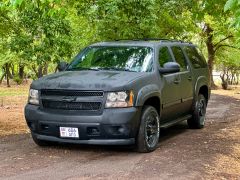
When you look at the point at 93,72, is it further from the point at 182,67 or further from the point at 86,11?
the point at 86,11

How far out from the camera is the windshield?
827cm

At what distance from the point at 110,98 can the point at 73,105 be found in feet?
2.05

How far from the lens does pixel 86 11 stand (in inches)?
487

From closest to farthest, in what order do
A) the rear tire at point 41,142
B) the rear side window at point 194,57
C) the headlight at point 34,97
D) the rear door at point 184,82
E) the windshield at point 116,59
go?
the headlight at point 34,97 → the rear tire at point 41,142 → the windshield at point 116,59 → the rear door at point 184,82 → the rear side window at point 194,57

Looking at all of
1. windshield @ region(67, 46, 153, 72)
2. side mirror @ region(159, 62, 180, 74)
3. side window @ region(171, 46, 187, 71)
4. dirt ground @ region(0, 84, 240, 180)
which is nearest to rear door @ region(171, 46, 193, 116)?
side window @ region(171, 46, 187, 71)

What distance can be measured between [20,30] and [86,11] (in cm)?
181

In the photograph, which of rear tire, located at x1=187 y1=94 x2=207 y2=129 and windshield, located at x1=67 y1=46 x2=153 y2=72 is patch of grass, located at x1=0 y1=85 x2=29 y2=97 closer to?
rear tire, located at x1=187 y1=94 x2=207 y2=129

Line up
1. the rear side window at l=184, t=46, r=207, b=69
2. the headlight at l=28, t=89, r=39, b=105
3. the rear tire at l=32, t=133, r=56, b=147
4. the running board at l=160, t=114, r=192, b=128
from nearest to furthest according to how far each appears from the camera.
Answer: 1. the headlight at l=28, t=89, r=39, b=105
2. the rear tire at l=32, t=133, r=56, b=147
3. the running board at l=160, t=114, r=192, b=128
4. the rear side window at l=184, t=46, r=207, b=69

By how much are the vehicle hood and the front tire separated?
0.64 m

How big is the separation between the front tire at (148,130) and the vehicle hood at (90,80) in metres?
0.64

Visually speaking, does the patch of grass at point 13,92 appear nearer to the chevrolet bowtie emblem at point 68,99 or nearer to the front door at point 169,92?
the front door at point 169,92

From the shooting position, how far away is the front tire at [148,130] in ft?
24.7

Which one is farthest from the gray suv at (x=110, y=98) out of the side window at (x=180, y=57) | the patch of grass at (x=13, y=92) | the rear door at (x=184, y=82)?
the patch of grass at (x=13, y=92)

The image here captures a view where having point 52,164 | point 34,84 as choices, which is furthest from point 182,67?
point 52,164
